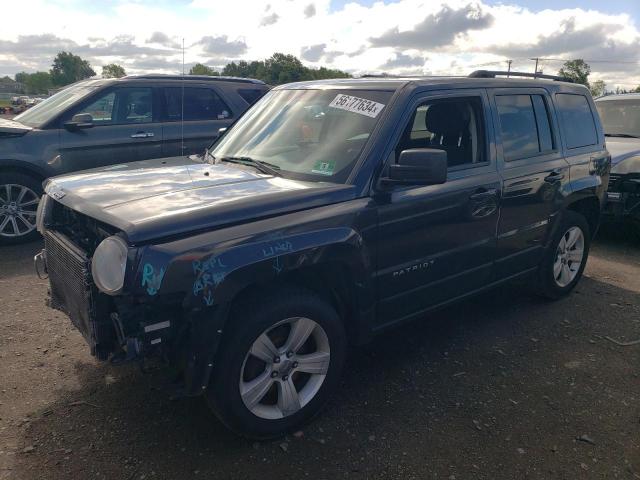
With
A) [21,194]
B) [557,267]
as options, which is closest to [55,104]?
[21,194]

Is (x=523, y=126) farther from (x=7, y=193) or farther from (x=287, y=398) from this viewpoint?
(x=7, y=193)

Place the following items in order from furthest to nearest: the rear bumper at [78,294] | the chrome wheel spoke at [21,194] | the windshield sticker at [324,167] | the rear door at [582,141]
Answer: the chrome wheel spoke at [21,194] → the rear door at [582,141] → the windshield sticker at [324,167] → the rear bumper at [78,294]

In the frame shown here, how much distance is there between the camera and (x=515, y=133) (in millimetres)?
3975

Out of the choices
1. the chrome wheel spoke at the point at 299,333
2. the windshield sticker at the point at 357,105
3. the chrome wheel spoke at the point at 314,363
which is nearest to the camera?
the chrome wheel spoke at the point at 299,333

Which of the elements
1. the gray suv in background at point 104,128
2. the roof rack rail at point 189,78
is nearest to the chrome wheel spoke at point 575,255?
the gray suv in background at point 104,128

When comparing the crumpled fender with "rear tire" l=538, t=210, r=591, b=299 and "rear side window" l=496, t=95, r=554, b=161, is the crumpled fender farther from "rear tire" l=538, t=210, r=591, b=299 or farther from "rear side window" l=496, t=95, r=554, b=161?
"rear tire" l=538, t=210, r=591, b=299

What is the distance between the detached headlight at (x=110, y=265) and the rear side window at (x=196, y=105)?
4900 mm

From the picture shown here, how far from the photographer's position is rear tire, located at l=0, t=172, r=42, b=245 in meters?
5.96

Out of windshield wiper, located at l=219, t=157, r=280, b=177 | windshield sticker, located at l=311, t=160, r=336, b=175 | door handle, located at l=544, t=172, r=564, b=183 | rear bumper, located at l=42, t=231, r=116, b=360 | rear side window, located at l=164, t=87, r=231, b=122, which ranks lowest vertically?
rear bumper, located at l=42, t=231, r=116, b=360

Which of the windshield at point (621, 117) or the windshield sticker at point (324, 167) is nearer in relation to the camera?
the windshield sticker at point (324, 167)

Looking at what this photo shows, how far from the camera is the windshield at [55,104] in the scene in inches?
250

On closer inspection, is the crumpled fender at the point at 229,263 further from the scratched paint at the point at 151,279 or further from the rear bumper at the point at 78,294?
the rear bumper at the point at 78,294

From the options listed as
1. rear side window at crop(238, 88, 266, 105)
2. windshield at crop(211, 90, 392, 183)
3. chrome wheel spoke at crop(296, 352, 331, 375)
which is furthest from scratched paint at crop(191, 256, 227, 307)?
rear side window at crop(238, 88, 266, 105)

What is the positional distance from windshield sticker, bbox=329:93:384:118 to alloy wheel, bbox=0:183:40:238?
426 centimetres
